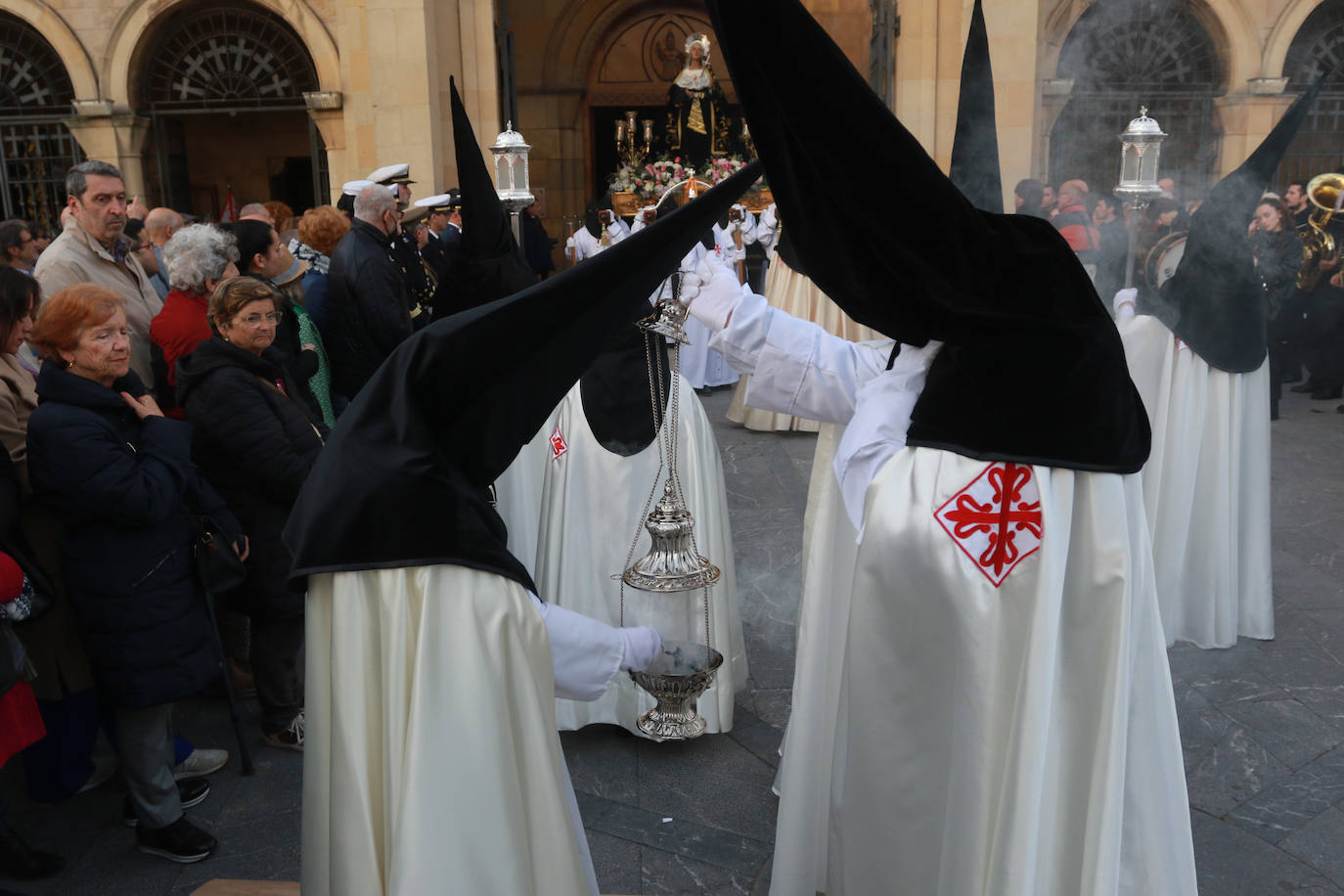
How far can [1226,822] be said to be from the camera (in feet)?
11.8

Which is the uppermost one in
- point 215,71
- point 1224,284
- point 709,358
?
point 215,71

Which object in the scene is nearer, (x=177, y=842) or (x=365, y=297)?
(x=177, y=842)

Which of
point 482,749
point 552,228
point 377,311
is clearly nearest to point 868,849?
point 482,749

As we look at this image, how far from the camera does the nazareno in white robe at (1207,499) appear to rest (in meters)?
5.05

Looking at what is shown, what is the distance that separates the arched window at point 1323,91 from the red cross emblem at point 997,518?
12699 millimetres

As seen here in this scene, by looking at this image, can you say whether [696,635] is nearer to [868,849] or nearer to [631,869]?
[631,869]

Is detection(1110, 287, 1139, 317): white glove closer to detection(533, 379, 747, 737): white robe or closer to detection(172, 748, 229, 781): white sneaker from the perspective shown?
detection(533, 379, 747, 737): white robe

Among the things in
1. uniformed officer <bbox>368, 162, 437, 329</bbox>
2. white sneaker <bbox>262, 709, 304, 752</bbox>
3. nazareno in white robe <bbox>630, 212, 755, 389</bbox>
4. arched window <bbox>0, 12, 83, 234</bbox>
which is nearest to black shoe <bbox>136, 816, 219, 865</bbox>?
white sneaker <bbox>262, 709, 304, 752</bbox>

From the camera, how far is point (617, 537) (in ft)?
13.7

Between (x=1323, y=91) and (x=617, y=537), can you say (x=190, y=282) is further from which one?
(x=1323, y=91)

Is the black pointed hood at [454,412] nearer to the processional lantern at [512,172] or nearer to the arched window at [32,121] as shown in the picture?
the processional lantern at [512,172]

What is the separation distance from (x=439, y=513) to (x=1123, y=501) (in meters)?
1.50

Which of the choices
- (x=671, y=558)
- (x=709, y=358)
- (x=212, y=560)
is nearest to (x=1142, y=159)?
(x=671, y=558)

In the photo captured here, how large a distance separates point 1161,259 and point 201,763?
493 centimetres
